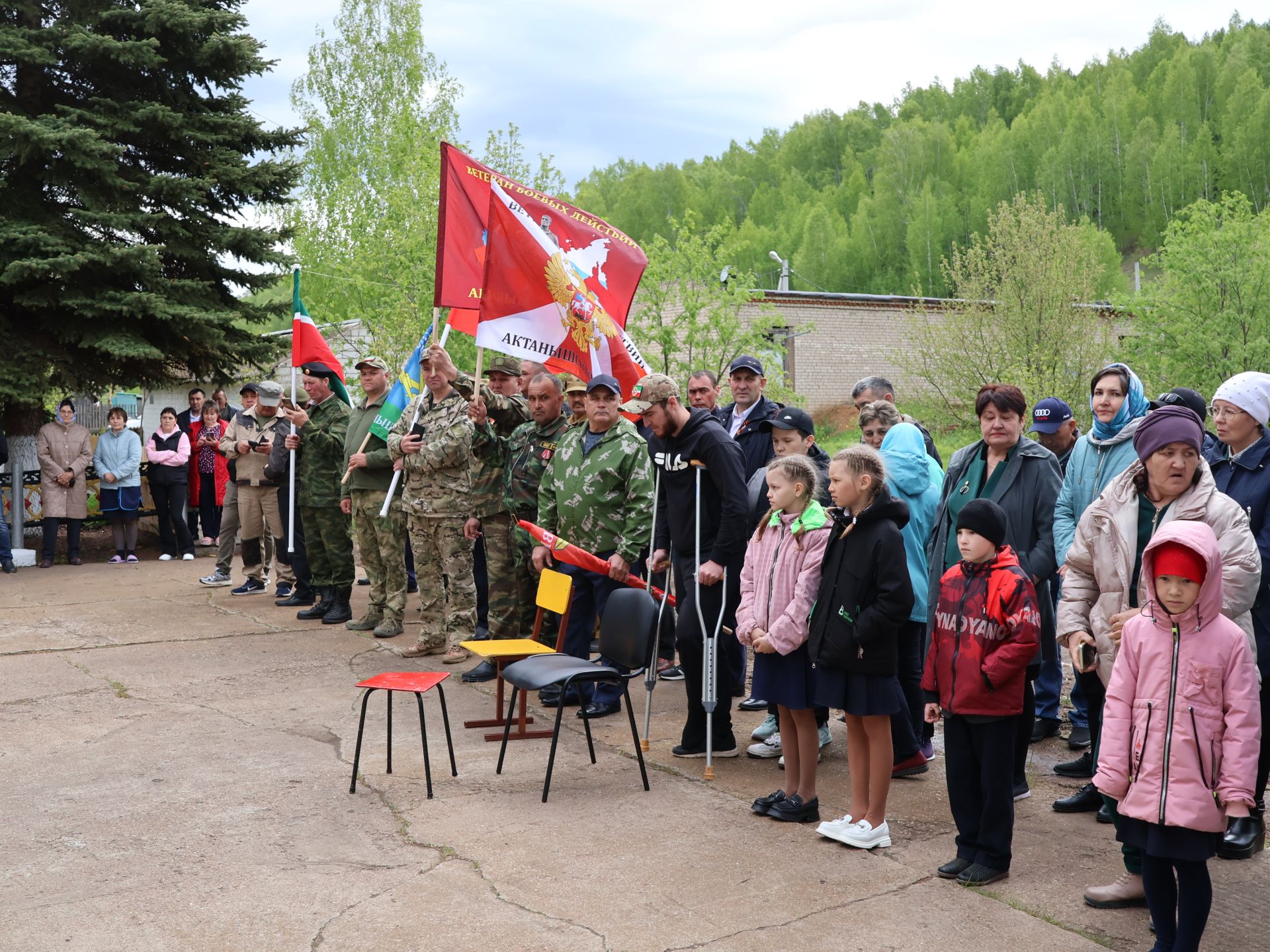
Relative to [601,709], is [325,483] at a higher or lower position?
higher

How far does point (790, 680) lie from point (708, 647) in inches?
31.9

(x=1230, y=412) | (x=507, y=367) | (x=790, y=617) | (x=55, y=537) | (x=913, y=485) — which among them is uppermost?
(x=507, y=367)

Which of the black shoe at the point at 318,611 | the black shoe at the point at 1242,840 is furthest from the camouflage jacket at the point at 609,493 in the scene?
the black shoe at the point at 318,611

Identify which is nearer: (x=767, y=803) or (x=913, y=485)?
(x=767, y=803)

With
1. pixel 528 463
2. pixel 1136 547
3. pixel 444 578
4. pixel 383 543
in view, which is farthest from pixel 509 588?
pixel 1136 547

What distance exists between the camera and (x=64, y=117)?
1633 cm

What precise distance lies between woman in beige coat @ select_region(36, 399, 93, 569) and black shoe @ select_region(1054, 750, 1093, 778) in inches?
510

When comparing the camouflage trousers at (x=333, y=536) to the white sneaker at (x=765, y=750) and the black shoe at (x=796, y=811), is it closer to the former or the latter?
the white sneaker at (x=765, y=750)

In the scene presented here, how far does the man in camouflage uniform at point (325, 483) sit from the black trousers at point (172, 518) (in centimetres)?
540

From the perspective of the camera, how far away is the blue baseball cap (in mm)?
6355

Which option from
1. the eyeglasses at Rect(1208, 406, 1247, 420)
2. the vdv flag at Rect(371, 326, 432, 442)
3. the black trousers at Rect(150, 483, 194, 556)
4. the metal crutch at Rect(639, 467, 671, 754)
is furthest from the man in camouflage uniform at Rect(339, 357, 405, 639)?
the eyeglasses at Rect(1208, 406, 1247, 420)

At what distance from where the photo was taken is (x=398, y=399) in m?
9.39

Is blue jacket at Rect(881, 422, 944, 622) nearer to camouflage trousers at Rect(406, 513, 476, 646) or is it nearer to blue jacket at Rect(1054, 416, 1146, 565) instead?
blue jacket at Rect(1054, 416, 1146, 565)

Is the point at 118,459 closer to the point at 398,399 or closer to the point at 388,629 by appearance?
the point at 388,629
